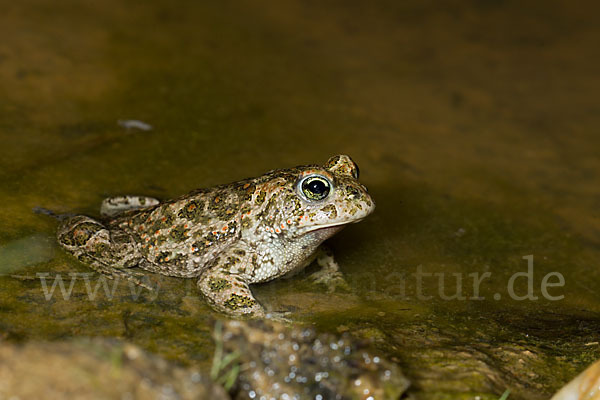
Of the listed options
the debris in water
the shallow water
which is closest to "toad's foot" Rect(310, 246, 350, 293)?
the shallow water

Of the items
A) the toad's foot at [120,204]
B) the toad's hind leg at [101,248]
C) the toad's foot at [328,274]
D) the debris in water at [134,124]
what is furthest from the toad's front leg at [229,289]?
the debris in water at [134,124]

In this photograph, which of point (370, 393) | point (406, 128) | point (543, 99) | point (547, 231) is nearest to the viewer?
point (370, 393)

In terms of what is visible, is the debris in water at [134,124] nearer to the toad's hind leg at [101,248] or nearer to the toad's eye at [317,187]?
the toad's hind leg at [101,248]

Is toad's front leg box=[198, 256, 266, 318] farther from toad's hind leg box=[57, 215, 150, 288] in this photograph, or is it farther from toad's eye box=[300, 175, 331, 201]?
toad's eye box=[300, 175, 331, 201]

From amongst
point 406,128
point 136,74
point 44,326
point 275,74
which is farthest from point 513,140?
point 44,326

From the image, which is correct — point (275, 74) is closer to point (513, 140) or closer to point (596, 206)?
point (513, 140)

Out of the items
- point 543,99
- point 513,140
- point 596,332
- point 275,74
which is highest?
point 275,74
